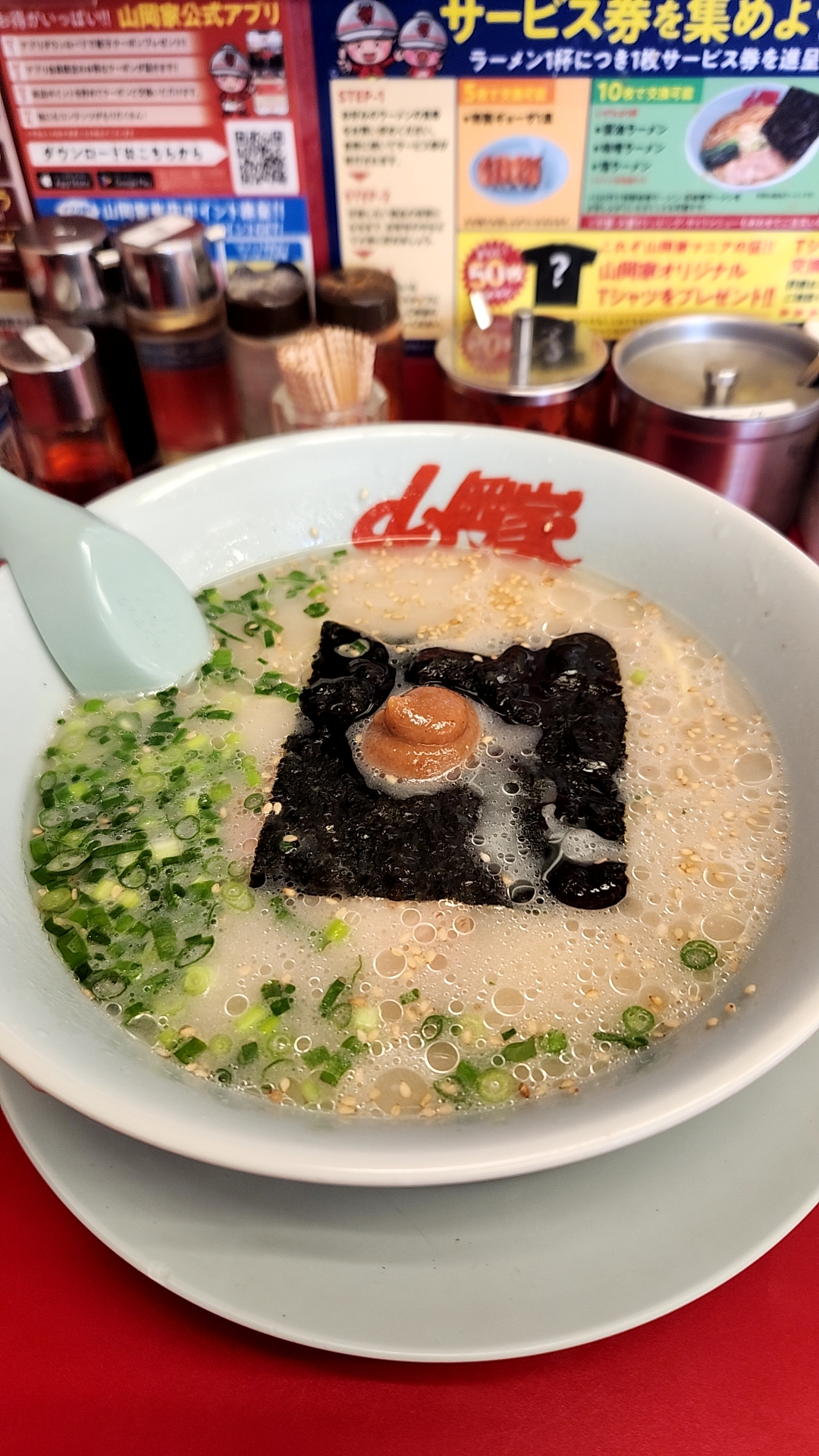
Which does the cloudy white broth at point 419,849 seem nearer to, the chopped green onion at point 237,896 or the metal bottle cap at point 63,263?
the chopped green onion at point 237,896

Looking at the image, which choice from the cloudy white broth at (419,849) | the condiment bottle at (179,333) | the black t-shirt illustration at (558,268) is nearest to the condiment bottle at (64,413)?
the condiment bottle at (179,333)

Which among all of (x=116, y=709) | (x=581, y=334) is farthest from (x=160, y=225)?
(x=116, y=709)

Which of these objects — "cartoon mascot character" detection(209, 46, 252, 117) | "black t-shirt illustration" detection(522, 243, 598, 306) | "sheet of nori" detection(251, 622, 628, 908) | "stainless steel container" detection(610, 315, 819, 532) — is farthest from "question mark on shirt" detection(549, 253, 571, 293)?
"sheet of nori" detection(251, 622, 628, 908)

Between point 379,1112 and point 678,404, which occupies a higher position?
point 678,404

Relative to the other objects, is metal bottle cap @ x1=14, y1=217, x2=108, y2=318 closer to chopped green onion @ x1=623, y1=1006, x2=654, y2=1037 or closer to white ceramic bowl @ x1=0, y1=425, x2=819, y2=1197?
white ceramic bowl @ x1=0, y1=425, x2=819, y2=1197

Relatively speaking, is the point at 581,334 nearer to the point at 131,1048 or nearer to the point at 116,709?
the point at 116,709

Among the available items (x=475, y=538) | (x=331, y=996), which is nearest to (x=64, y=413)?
(x=475, y=538)

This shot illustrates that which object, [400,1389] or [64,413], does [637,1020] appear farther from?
[64,413]
